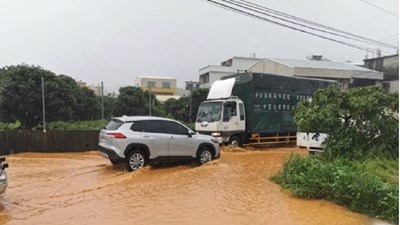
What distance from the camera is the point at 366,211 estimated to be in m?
7.33

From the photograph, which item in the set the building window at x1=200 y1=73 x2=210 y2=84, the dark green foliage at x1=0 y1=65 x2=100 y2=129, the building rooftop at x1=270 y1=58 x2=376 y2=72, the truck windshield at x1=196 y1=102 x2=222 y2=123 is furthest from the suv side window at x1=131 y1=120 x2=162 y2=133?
the building window at x1=200 y1=73 x2=210 y2=84

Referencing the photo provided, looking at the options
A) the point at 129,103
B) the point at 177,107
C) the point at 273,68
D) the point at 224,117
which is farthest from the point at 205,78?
the point at 224,117

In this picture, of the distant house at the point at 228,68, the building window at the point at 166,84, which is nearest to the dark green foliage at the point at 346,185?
the distant house at the point at 228,68

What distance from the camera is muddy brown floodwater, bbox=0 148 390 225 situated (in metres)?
7.29

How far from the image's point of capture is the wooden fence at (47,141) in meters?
19.1

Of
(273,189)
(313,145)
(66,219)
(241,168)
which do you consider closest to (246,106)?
(313,145)

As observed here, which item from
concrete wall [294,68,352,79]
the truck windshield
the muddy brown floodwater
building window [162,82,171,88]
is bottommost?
the muddy brown floodwater

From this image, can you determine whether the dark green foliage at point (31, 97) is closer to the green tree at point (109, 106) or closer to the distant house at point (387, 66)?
the green tree at point (109, 106)

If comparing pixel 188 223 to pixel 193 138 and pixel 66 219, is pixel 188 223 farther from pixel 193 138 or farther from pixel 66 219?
pixel 193 138

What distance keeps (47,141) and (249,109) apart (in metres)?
9.75

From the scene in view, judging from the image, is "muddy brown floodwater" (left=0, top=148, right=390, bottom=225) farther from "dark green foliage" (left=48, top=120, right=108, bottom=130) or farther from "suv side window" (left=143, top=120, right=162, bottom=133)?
"dark green foliage" (left=48, top=120, right=108, bottom=130)

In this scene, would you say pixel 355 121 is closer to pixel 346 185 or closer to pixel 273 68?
pixel 346 185

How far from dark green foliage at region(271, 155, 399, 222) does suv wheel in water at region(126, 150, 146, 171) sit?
4672 mm

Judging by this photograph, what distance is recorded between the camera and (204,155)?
14.3 metres
